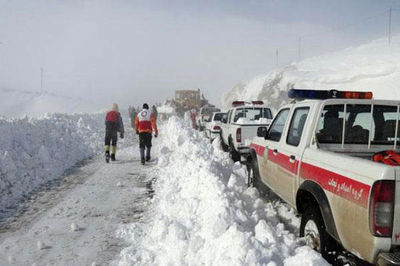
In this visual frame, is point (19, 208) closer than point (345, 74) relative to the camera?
Yes

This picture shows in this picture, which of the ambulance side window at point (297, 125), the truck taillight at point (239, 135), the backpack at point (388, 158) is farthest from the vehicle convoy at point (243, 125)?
the backpack at point (388, 158)

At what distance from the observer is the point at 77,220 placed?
18.7 feet

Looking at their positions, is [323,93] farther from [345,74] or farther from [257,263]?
[345,74]

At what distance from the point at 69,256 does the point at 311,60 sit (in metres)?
58.7

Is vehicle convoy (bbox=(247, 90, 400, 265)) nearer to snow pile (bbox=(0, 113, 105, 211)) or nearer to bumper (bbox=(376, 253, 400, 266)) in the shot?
bumper (bbox=(376, 253, 400, 266))

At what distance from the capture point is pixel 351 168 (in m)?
3.11

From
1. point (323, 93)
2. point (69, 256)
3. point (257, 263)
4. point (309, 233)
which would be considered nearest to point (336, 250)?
point (309, 233)

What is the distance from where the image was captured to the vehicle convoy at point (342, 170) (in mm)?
2738

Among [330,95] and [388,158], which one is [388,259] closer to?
[388,158]

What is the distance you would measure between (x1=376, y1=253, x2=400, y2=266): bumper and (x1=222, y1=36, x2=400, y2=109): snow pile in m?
33.1

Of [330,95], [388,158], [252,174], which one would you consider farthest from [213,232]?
[252,174]

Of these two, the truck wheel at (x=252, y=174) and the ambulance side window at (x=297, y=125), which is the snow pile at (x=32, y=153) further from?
the ambulance side window at (x=297, y=125)

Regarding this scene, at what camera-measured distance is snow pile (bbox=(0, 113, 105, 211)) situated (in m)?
7.79

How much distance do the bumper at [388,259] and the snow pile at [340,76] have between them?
33.1m
